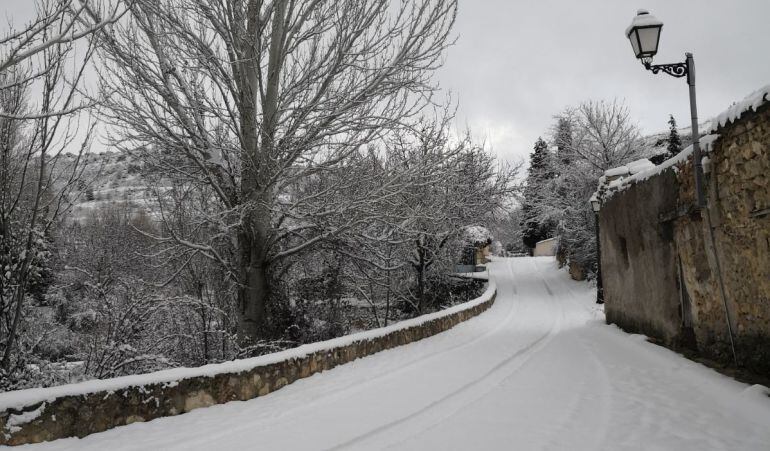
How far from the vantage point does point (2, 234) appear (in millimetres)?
5219

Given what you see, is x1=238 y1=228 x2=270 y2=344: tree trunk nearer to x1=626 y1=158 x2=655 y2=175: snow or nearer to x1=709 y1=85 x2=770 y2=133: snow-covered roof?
x1=709 y1=85 x2=770 y2=133: snow-covered roof

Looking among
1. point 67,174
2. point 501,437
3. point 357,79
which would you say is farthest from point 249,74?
point 501,437

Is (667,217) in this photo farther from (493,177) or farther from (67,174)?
(493,177)

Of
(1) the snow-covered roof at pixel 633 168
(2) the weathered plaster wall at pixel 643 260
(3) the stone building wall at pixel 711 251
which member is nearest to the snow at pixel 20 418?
(3) the stone building wall at pixel 711 251

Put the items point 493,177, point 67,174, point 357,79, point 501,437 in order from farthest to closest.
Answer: point 493,177 < point 357,79 < point 67,174 < point 501,437

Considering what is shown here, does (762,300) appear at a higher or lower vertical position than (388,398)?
higher

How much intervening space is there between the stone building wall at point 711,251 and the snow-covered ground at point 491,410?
22.5 inches

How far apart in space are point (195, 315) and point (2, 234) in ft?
29.7

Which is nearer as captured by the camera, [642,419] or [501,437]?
[501,437]

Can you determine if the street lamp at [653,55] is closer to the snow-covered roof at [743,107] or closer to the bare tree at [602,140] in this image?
the snow-covered roof at [743,107]

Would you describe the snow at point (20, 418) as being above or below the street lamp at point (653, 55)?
below

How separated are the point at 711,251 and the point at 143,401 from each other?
724 cm

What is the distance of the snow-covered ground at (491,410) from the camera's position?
13.3 ft

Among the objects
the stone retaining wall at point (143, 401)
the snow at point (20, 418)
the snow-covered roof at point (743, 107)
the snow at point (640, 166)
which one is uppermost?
the snow at point (640, 166)
